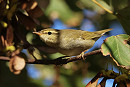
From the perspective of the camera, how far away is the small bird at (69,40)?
2479mm

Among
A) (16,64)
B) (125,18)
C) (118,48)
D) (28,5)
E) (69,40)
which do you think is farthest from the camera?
(69,40)

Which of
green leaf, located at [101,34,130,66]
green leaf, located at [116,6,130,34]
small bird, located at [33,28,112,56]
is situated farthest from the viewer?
small bird, located at [33,28,112,56]

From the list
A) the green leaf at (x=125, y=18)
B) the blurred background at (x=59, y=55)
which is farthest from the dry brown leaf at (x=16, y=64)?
the green leaf at (x=125, y=18)

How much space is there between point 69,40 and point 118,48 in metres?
1.03

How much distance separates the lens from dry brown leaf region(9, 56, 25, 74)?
1.43 m

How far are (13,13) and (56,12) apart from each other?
1669 mm

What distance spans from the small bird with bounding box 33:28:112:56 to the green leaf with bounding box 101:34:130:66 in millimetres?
742

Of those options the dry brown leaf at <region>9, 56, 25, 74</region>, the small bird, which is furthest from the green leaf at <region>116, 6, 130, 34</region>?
the dry brown leaf at <region>9, 56, 25, 74</region>

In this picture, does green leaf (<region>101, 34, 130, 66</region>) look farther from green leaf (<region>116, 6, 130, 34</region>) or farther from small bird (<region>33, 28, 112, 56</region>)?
small bird (<region>33, 28, 112, 56</region>)

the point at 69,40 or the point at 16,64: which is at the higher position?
the point at 69,40

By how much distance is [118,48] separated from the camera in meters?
1.67

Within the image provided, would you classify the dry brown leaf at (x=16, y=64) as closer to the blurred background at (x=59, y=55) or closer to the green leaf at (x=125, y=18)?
the blurred background at (x=59, y=55)

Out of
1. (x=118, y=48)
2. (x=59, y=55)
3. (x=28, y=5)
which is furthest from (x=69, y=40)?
(x=28, y=5)

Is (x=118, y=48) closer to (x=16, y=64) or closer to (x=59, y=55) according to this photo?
(x=16, y=64)
